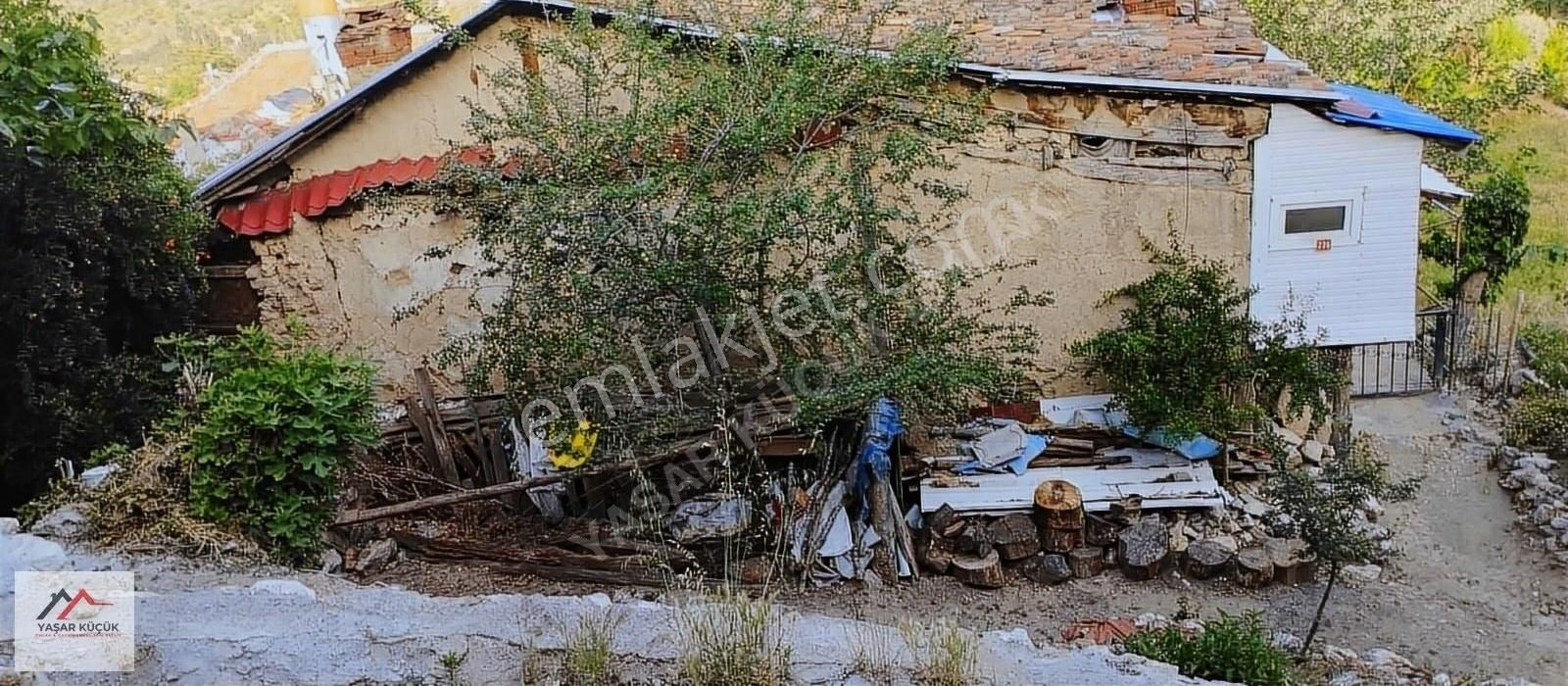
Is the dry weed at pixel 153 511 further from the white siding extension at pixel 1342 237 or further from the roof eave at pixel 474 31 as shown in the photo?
the white siding extension at pixel 1342 237

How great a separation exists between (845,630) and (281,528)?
3.01 meters

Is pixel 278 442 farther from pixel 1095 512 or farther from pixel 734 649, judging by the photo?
pixel 1095 512

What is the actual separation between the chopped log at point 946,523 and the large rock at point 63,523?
5.24 meters

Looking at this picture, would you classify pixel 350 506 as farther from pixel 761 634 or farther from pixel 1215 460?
pixel 1215 460

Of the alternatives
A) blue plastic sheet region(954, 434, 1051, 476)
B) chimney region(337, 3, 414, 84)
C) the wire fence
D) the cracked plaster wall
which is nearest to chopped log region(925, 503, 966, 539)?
blue plastic sheet region(954, 434, 1051, 476)

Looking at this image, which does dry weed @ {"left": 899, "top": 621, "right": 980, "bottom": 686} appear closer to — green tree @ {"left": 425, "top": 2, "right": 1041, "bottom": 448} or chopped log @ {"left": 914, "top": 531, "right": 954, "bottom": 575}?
green tree @ {"left": 425, "top": 2, "right": 1041, "bottom": 448}

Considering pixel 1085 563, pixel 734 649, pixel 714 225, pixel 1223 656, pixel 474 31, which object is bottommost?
pixel 1085 563

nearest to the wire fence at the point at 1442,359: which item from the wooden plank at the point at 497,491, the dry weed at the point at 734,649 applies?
the wooden plank at the point at 497,491

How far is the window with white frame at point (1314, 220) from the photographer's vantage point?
8.35m

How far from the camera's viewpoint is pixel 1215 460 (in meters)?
8.57

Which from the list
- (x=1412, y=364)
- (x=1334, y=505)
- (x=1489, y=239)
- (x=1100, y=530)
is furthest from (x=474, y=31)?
(x=1489, y=239)

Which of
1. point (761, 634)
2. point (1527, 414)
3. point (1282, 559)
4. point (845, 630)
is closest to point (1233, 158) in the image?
point (1282, 559)

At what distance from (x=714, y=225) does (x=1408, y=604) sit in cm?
545

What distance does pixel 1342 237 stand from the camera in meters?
8.44
